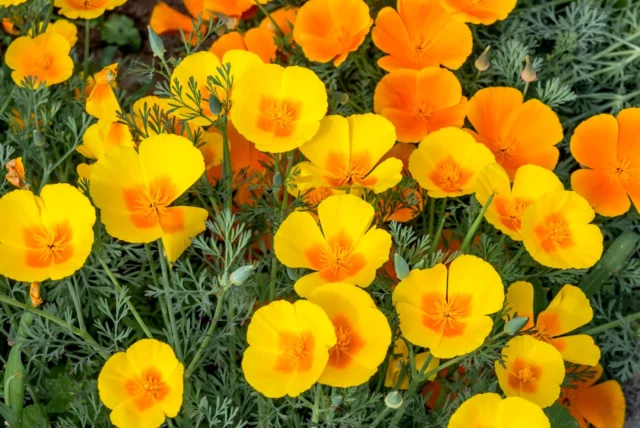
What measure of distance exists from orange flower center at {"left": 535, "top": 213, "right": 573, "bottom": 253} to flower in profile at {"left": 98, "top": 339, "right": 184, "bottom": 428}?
2.18ft

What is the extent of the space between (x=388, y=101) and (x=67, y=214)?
743 mm

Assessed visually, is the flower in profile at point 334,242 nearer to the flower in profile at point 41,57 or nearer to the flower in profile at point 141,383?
the flower in profile at point 141,383

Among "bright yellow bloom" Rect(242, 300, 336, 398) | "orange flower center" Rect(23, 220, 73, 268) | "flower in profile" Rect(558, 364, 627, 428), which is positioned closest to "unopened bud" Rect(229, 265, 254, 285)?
"bright yellow bloom" Rect(242, 300, 336, 398)

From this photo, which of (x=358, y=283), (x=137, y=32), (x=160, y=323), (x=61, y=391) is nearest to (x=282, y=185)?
(x=358, y=283)

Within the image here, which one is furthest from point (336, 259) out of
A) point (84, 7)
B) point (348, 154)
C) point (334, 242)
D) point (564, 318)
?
point (84, 7)

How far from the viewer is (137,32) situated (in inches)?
84.9

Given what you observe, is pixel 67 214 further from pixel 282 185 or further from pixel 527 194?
pixel 527 194

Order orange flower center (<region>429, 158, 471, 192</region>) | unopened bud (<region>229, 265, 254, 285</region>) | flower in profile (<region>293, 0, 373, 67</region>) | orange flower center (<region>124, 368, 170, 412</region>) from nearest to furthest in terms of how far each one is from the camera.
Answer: unopened bud (<region>229, 265, 254, 285</region>) < orange flower center (<region>124, 368, 170, 412</region>) < orange flower center (<region>429, 158, 471, 192</region>) < flower in profile (<region>293, 0, 373, 67</region>)

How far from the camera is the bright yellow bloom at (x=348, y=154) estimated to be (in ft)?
4.22

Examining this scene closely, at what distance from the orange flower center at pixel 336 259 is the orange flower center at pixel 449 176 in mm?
267

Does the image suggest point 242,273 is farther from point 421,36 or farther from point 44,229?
point 421,36

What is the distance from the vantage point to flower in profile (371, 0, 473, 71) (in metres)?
1.61

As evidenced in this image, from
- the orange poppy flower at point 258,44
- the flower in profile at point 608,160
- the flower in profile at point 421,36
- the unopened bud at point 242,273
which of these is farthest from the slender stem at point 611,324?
the orange poppy flower at point 258,44

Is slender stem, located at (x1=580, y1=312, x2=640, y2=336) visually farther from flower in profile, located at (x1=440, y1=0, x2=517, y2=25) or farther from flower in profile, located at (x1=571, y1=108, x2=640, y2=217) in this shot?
flower in profile, located at (x1=440, y1=0, x2=517, y2=25)
